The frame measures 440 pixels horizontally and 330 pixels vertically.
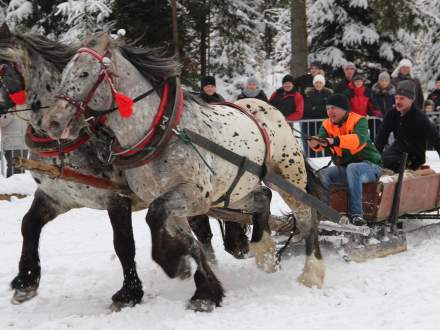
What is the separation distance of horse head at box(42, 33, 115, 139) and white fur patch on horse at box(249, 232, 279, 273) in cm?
233

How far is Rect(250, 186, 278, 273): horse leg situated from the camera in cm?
601

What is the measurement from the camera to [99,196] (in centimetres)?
488

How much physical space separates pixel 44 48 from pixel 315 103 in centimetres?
681

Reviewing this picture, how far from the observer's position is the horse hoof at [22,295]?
506 centimetres

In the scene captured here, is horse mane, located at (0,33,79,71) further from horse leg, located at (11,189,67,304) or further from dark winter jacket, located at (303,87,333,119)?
dark winter jacket, located at (303,87,333,119)

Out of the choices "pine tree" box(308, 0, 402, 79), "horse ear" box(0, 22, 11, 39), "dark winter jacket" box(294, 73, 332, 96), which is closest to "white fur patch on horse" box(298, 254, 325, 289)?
"horse ear" box(0, 22, 11, 39)

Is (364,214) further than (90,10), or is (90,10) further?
(90,10)

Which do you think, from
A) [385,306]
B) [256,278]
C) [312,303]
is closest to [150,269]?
[256,278]

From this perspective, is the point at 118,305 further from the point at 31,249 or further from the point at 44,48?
the point at 44,48

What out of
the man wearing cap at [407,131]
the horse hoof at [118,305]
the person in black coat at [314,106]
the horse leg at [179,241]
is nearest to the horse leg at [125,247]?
the horse hoof at [118,305]

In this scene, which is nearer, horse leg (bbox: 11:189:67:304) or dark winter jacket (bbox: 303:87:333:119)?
horse leg (bbox: 11:189:67:304)

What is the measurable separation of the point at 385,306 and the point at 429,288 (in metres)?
0.55

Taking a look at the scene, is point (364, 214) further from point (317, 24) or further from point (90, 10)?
point (317, 24)

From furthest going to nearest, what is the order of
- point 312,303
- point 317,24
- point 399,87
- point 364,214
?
point 317,24 → point 399,87 → point 364,214 → point 312,303
